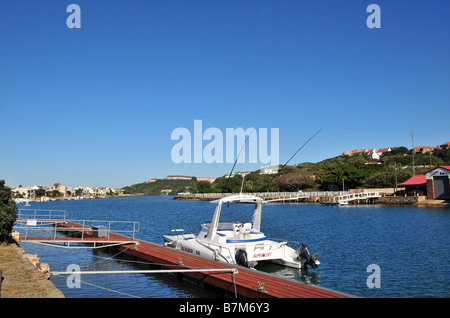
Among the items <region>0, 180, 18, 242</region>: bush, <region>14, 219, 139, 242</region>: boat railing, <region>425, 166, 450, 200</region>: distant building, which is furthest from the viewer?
<region>425, 166, 450, 200</region>: distant building

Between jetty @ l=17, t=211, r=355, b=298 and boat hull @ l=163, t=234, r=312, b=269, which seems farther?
boat hull @ l=163, t=234, r=312, b=269

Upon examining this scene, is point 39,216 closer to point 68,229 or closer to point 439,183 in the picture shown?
point 68,229

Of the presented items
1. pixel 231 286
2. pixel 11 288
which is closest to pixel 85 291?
pixel 11 288

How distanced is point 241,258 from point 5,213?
11.5 m

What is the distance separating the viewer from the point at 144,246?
2119 centimetres

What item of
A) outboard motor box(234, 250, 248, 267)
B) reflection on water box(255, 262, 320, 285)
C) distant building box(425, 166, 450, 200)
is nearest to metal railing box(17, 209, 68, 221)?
outboard motor box(234, 250, 248, 267)

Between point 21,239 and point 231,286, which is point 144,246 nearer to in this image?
point 21,239

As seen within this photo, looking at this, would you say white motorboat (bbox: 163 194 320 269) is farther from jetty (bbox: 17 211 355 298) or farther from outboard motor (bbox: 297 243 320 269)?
jetty (bbox: 17 211 355 298)

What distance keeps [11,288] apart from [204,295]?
657 centimetres

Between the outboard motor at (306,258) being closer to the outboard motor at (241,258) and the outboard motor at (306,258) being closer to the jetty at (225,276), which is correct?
the outboard motor at (241,258)

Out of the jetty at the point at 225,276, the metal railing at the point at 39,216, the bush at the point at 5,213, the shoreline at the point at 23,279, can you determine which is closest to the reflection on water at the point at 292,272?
the jetty at the point at 225,276

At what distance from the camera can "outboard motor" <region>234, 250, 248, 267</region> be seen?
15992mm

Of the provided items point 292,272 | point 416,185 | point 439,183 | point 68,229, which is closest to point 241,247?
point 292,272

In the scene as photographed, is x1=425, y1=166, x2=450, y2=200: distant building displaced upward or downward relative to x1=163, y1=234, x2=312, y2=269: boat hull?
upward
